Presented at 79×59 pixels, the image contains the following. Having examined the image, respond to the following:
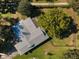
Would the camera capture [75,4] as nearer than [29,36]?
No

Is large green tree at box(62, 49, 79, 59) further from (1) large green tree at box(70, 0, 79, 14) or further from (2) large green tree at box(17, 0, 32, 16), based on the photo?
(2) large green tree at box(17, 0, 32, 16)

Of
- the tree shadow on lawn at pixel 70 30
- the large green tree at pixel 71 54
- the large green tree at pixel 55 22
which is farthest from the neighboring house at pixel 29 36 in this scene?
the large green tree at pixel 71 54

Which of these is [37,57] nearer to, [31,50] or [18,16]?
[31,50]

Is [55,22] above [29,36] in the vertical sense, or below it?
above

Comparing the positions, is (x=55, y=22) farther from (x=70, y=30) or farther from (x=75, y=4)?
(x=75, y=4)

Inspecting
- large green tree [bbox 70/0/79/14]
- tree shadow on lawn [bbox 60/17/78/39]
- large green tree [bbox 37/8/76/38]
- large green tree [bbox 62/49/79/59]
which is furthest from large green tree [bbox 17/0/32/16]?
large green tree [bbox 62/49/79/59]

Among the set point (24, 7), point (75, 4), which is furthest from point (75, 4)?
point (24, 7)
